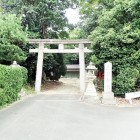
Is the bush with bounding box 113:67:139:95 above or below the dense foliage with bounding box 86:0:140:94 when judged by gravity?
below

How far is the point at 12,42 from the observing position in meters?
19.1

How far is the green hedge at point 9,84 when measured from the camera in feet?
46.1

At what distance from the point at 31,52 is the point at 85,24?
630cm

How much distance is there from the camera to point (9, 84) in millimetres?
15195

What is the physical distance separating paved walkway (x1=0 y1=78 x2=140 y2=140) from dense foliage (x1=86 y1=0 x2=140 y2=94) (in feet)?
21.3

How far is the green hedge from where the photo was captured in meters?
14.0

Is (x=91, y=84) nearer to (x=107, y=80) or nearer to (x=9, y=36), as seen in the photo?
(x=107, y=80)

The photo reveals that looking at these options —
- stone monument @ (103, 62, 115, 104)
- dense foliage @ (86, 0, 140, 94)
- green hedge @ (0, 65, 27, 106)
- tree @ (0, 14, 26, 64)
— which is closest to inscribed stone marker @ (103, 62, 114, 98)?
stone monument @ (103, 62, 115, 104)

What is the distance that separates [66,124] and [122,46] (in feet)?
36.5

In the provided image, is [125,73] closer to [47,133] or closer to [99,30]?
[99,30]

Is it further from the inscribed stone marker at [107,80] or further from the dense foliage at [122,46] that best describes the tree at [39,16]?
the inscribed stone marker at [107,80]

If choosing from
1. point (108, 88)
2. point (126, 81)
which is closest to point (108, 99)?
point (108, 88)

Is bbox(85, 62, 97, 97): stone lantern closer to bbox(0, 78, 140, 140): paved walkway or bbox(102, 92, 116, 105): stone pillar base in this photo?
bbox(102, 92, 116, 105): stone pillar base

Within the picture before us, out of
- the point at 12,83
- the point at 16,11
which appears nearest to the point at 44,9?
the point at 16,11
